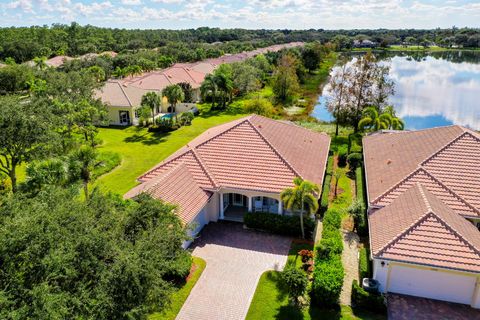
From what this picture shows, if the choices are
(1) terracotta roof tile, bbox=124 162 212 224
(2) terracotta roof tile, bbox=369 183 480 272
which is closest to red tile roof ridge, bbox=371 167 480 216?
(2) terracotta roof tile, bbox=369 183 480 272

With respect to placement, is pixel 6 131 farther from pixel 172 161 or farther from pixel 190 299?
pixel 190 299

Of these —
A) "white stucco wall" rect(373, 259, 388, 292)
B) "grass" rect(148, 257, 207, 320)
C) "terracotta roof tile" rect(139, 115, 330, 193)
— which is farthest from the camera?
"terracotta roof tile" rect(139, 115, 330, 193)

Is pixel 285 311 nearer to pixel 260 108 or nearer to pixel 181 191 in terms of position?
pixel 181 191

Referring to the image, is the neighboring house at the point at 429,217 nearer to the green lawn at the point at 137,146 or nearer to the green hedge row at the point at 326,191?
the green hedge row at the point at 326,191

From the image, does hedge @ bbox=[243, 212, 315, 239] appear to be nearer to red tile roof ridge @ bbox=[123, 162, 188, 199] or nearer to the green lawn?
red tile roof ridge @ bbox=[123, 162, 188, 199]

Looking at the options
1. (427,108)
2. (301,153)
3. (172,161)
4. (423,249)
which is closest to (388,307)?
(423,249)

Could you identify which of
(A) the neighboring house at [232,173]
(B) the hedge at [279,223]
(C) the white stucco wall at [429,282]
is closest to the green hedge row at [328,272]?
(C) the white stucco wall at [429,282]
